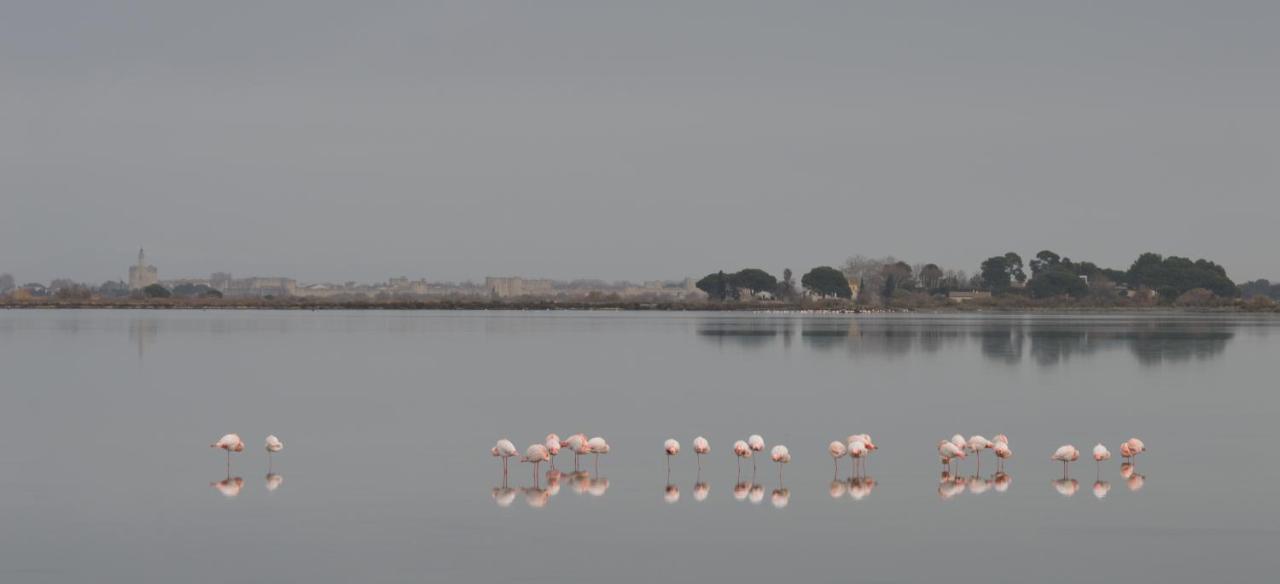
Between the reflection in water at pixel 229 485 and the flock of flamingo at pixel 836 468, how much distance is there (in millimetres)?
2762

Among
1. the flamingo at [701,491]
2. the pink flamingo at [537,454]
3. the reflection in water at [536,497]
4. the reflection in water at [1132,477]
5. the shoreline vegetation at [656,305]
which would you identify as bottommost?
the reflection in water at [536,497]

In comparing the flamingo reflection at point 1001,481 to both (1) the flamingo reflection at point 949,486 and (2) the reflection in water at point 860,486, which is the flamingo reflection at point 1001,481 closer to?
(1) the flamingo reflection at point 949,486

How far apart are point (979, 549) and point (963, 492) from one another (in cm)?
317

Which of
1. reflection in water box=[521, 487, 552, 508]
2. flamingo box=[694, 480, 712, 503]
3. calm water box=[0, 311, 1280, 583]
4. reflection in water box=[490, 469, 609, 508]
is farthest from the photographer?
flamingo box=[694, 480, 712, 503]

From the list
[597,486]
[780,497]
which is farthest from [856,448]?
[597,486]

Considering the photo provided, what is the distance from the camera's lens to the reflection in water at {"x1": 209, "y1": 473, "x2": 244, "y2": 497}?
1480 centimetres

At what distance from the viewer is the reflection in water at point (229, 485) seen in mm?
14797

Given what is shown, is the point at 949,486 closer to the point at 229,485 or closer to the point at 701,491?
the point at 701,491

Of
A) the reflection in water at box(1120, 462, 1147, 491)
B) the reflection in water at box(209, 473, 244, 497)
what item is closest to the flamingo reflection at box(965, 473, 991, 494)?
the reflection in water at box(1120, 462, 1147, 491)

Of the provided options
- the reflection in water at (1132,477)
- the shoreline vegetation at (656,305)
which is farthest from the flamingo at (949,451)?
the shoreline vegetation at (656,305)

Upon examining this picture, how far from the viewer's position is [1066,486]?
50.5 feet

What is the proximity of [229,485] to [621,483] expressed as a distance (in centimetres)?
427

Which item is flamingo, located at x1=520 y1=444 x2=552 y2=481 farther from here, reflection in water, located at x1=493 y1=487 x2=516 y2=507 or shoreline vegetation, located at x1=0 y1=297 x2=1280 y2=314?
shoreline vegetation, located at x1=0 y1=297 x2=1280 y2=314

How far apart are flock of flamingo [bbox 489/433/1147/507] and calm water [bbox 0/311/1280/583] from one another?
0.10 metres
